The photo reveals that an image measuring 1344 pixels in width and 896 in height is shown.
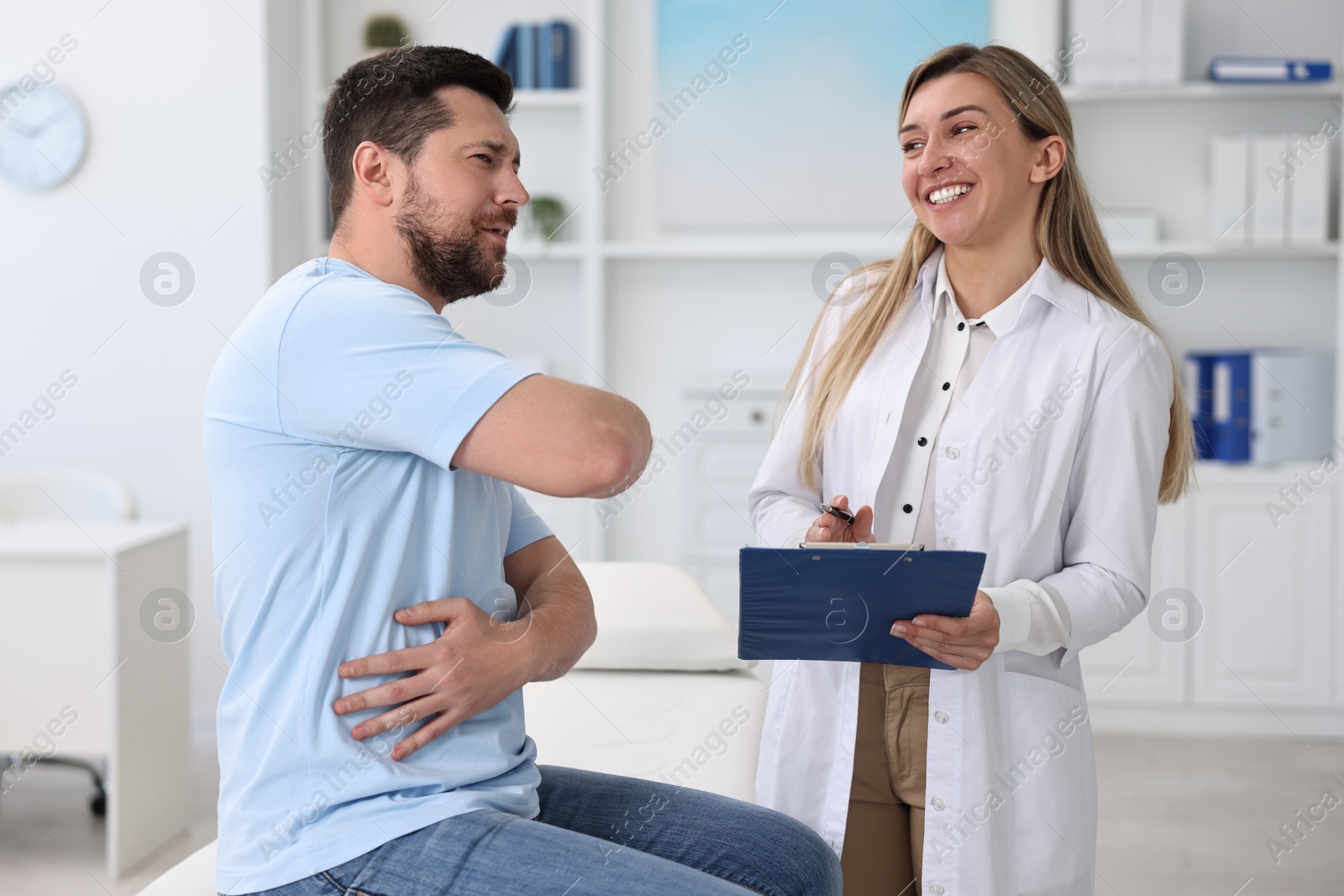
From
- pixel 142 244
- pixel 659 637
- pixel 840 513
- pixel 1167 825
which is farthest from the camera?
pixel 142 244

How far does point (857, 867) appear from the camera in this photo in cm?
136

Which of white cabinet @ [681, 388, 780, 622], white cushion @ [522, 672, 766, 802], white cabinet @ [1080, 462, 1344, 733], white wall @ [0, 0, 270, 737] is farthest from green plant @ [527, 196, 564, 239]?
white cabinet @ [1080, 462, 1344, 733]

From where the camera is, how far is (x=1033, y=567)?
4.32ft

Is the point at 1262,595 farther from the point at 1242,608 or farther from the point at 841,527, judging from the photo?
the point at 841,527

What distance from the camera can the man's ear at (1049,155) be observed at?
1.35 metres

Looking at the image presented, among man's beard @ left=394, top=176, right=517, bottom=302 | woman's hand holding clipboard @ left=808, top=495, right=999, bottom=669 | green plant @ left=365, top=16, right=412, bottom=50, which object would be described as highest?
green plant @ left=365, top=16, right=412, bottom=50

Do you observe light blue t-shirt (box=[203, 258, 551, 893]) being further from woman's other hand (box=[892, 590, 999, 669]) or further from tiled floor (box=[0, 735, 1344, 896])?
tiled floor (box=[0, 735, 1344, 896])

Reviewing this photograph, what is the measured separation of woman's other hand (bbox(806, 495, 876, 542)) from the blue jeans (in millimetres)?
334

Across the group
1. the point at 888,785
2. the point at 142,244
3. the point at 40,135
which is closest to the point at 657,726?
the point at 888,785

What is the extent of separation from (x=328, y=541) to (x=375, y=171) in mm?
381

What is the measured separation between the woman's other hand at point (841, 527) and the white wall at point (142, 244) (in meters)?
2.56

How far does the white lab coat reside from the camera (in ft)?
4.17

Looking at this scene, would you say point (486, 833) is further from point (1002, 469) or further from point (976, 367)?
point (976, 367)

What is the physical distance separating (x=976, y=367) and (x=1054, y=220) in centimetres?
21
